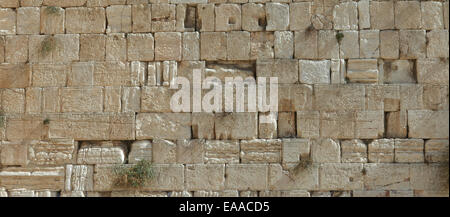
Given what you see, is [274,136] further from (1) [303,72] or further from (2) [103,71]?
(2) [103,71]

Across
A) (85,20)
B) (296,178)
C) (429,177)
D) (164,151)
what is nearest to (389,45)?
(429,177)

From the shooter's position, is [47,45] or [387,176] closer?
[387,176]

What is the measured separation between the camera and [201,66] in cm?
665

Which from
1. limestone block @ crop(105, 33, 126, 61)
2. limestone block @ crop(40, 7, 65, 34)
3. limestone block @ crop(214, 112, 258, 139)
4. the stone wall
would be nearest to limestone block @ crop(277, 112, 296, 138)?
the stone wall

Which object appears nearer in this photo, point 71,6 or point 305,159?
point 305,159

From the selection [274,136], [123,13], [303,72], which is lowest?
[274,136]

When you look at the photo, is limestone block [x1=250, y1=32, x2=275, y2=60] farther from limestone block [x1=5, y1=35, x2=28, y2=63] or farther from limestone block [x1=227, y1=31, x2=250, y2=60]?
limestone block [x1=5, y1=35, x2=28, y2=63]

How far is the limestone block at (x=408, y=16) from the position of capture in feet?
21.7

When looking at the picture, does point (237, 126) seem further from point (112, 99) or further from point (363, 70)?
point (363, 70)

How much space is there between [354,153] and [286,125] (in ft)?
3.38

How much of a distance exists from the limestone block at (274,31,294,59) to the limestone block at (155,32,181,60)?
144 centimetres

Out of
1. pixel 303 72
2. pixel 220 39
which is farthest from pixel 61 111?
pixel 303 72

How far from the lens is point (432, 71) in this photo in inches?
258

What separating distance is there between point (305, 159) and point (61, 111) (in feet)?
11.8
